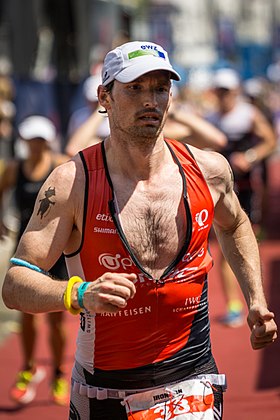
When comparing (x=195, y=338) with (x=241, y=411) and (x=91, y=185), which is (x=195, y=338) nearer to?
(x=91, y=185)

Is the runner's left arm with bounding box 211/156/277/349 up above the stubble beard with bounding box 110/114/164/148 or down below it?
below

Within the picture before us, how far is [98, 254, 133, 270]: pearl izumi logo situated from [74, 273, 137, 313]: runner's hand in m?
0.52

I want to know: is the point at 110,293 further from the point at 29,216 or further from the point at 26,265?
the point at 29,216

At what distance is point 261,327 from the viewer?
12.1ft

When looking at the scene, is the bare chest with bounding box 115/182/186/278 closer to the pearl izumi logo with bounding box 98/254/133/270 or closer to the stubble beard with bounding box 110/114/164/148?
the pearl izumi logo with bounding box 98/254/133/270

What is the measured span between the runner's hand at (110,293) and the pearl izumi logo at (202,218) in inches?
29.3

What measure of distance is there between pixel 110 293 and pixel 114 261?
61 cm

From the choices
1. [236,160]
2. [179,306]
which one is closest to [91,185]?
[179,306]

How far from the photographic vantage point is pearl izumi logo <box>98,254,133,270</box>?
3678mm

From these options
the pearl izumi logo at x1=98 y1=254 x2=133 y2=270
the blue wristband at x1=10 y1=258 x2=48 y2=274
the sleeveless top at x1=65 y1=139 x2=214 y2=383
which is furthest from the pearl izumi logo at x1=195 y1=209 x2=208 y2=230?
the blue wristband at x1=10 y1=258 x2=48 y2=274

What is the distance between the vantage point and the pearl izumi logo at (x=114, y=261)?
3678 mm

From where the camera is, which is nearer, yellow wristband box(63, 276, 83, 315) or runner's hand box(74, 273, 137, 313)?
runner's hand box(74, 273, 137, 313)

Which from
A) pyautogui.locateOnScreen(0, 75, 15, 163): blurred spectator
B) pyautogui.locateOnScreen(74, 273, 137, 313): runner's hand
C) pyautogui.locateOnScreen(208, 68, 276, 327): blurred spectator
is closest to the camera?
pyautogui.locateOnScreen(74, 273, 137, 313): runner's hand

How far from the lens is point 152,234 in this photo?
3764mm
